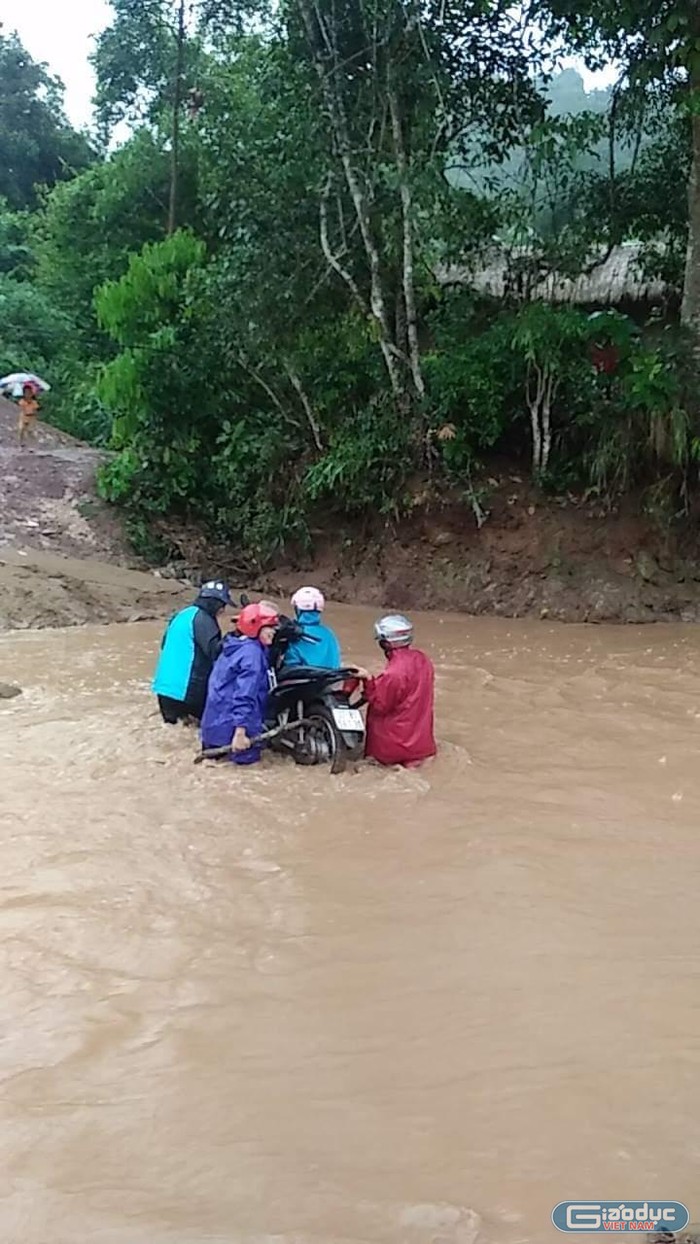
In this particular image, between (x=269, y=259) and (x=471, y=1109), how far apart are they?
38.1ft

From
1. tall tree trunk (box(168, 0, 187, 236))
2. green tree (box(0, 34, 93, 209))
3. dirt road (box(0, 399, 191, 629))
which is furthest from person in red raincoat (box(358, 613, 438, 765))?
green tree (box(0, 34, 93, 209))

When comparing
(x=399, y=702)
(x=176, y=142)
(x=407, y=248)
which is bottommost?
(x=399, y=702)

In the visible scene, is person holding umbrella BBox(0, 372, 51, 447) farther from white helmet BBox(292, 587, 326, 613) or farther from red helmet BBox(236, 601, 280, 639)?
red helmet BBox(236, 601, 280, 639)

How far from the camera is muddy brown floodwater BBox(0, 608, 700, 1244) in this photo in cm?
258

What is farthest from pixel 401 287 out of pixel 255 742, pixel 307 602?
pixel 255 742

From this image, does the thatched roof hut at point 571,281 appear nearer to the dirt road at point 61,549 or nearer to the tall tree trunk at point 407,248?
the tall tree trunk at point 407,248

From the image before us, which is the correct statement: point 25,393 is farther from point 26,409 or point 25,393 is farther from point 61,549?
point 61,549

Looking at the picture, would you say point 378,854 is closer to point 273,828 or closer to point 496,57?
point 273,828

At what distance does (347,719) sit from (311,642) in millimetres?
693

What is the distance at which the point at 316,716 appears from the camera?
253 inches

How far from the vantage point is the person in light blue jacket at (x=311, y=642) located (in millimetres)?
6730

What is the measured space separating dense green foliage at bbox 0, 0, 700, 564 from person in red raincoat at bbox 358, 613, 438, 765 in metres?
6.24

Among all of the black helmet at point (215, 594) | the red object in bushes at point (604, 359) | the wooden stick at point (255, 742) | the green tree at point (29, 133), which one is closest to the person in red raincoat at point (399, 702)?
the wooden stick at point (255, 742)

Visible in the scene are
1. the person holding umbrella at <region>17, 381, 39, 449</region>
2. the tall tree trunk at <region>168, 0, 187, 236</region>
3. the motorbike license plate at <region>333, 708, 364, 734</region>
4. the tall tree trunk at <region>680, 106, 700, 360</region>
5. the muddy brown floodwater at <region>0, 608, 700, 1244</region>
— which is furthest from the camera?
the tall tree trunk at <region>168, 0, 187, 236</region>
